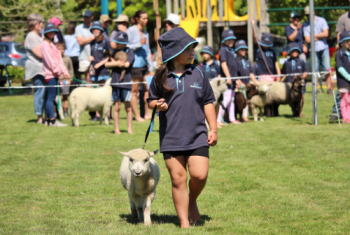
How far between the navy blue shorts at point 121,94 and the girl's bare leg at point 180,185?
639 centimetres

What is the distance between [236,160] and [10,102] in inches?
529

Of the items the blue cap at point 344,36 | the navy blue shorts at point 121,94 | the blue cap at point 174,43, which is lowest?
the navy blue shorts at point 121,94

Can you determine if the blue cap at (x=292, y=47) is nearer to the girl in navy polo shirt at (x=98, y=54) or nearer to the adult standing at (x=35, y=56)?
the girl in navy polo shirt at (x=98, y=54)

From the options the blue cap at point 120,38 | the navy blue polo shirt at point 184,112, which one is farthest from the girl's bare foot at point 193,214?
the blue cap at point 120,38

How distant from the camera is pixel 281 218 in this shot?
5410mm

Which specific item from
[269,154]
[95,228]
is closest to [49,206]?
[95,228]

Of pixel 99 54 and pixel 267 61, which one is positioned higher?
pixel 99 54

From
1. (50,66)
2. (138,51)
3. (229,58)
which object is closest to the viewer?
(50,66)

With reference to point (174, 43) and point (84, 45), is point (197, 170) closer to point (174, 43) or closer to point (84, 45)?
point (174, 43)

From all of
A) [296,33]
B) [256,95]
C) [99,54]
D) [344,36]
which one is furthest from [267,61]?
[99,54]

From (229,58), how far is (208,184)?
23.4ft

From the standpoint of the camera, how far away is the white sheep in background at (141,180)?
5168 millimetres

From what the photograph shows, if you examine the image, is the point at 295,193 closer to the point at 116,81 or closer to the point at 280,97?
the point at 116,81

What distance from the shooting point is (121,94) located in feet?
37.0
